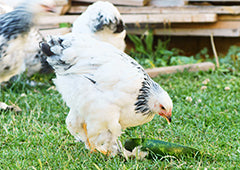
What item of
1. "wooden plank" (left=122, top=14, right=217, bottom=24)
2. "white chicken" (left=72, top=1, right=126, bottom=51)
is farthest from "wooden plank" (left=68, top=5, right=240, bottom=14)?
"white chicken" (left=72, top=1, right=126, bottom=51)

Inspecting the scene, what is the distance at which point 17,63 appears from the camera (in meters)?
3.44

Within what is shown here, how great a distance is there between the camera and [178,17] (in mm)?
6066

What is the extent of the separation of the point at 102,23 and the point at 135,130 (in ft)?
4.27

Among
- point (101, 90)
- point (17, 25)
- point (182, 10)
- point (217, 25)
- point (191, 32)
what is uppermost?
point (17, 25)

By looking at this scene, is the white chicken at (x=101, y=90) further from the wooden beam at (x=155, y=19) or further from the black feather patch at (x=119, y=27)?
the wooden beam at (x=155, y=19)

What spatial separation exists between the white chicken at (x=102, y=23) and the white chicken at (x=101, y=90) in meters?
0.90

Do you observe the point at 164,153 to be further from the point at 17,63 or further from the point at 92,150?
the point at 17,63

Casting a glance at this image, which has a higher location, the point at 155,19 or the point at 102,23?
the point at 102,23

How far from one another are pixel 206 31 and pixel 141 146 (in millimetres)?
3732

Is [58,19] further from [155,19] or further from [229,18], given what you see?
[229,18]

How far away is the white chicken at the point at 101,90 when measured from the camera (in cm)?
288

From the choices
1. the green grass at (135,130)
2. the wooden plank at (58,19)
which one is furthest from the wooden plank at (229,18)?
the wooden plank at (58,19)

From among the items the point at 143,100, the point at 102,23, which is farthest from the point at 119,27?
the point at 143,100

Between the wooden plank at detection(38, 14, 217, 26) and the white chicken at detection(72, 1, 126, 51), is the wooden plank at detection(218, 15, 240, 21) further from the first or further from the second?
the white chicken at detection(72, 1, 126, 51)
